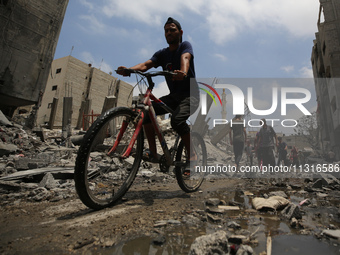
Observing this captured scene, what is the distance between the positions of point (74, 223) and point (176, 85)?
2235 mm

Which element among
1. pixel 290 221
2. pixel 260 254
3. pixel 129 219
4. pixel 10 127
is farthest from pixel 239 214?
pixel 10 127

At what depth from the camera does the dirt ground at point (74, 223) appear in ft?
4.51

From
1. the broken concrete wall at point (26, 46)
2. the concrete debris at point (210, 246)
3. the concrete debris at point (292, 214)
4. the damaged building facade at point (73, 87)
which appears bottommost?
the concrete debris at point (210, 246)

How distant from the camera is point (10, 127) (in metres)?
8.68

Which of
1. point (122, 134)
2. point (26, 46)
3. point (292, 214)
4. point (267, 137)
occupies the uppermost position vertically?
point (26, 46)

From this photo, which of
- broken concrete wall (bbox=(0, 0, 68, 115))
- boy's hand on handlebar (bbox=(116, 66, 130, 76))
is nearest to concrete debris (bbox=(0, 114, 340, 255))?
boy's hand on handlebar (bbox=(116, 66, 130, 76))

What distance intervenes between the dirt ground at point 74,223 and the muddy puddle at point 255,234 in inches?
5.2

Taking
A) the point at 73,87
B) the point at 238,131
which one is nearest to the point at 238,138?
the point at 238,131

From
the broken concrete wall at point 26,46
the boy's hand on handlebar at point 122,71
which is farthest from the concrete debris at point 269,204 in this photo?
the broken concrete wall at point 26,46

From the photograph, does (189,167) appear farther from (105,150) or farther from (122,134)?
(105,150)

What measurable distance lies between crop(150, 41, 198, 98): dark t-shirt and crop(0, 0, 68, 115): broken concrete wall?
1169 centimetres

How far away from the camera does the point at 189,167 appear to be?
3.43 m

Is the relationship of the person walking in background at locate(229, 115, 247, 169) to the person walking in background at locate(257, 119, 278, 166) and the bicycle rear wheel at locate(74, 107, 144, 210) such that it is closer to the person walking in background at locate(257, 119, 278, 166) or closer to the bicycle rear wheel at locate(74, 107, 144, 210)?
the person walking in background at locate(257, 119, 278, 166)

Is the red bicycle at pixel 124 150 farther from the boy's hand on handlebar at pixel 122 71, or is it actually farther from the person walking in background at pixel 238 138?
the person walking in background at pixel 238 138
